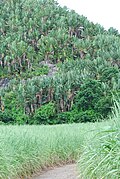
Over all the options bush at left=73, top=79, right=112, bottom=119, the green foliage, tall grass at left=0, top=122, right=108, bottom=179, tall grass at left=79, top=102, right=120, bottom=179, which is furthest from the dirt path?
the green foliage

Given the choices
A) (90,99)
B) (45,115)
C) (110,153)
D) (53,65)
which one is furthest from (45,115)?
(110,153)

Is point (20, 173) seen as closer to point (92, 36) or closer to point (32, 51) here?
point (32, 51)

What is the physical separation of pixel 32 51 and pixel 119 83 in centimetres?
1702

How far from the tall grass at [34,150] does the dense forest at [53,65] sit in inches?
559

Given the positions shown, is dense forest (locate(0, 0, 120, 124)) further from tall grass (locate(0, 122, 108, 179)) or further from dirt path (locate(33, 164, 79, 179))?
dirt path (locate(33, 164, 79, 179))

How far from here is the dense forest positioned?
36.1 metres

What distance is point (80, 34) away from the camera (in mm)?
55344

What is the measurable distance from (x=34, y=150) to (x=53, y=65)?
40.6 meters

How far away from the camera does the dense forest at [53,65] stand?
118 feet

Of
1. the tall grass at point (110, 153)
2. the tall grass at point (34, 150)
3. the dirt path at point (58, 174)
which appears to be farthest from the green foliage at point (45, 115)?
the tall grass at point (110, 153)

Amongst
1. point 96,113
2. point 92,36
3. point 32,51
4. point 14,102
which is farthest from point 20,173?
point 92,36

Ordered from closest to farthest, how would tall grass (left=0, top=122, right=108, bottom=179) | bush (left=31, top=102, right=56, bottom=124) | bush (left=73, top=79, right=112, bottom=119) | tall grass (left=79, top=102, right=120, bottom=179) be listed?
tall grass (left=79, top=102, right=120, bottom=179) < tall grass (left=0, top=122, right=108, bottom=179) < bush (left=73, top=79, right=112, bottom=119) < bush (left=31, top=102, right=56, bottom=124)

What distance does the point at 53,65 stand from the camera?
48562mm

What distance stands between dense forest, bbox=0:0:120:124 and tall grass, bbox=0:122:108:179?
14.2m
